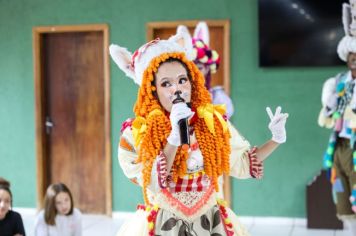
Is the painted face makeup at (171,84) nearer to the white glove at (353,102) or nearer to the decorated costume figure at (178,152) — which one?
the decorated costume figure at (178,152)

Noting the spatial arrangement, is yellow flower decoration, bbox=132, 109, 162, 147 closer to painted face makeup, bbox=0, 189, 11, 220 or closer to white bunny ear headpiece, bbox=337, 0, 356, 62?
painted face makeup, bbox=0, 189, 11, 220

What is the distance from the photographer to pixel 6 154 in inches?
239

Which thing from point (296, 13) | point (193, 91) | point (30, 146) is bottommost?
point (30, 146)

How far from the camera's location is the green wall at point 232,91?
17.4 ft

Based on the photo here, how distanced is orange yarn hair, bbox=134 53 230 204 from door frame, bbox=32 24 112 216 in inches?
139

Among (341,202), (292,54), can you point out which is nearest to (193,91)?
(341,202)

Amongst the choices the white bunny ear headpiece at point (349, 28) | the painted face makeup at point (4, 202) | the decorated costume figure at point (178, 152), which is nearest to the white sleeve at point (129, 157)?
the decorated costume figure at point (178, 152)

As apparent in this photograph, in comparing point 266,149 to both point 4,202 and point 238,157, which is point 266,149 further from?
point 4,202

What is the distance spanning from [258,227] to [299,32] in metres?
1.70

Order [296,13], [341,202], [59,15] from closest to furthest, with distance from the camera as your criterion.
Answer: [341,202] < [296,13] < [59,15]

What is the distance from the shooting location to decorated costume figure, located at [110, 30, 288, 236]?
213cm

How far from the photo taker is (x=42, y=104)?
5.98 m

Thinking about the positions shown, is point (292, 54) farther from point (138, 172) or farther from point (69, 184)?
point (138, 172)

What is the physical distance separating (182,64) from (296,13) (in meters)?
3.20
